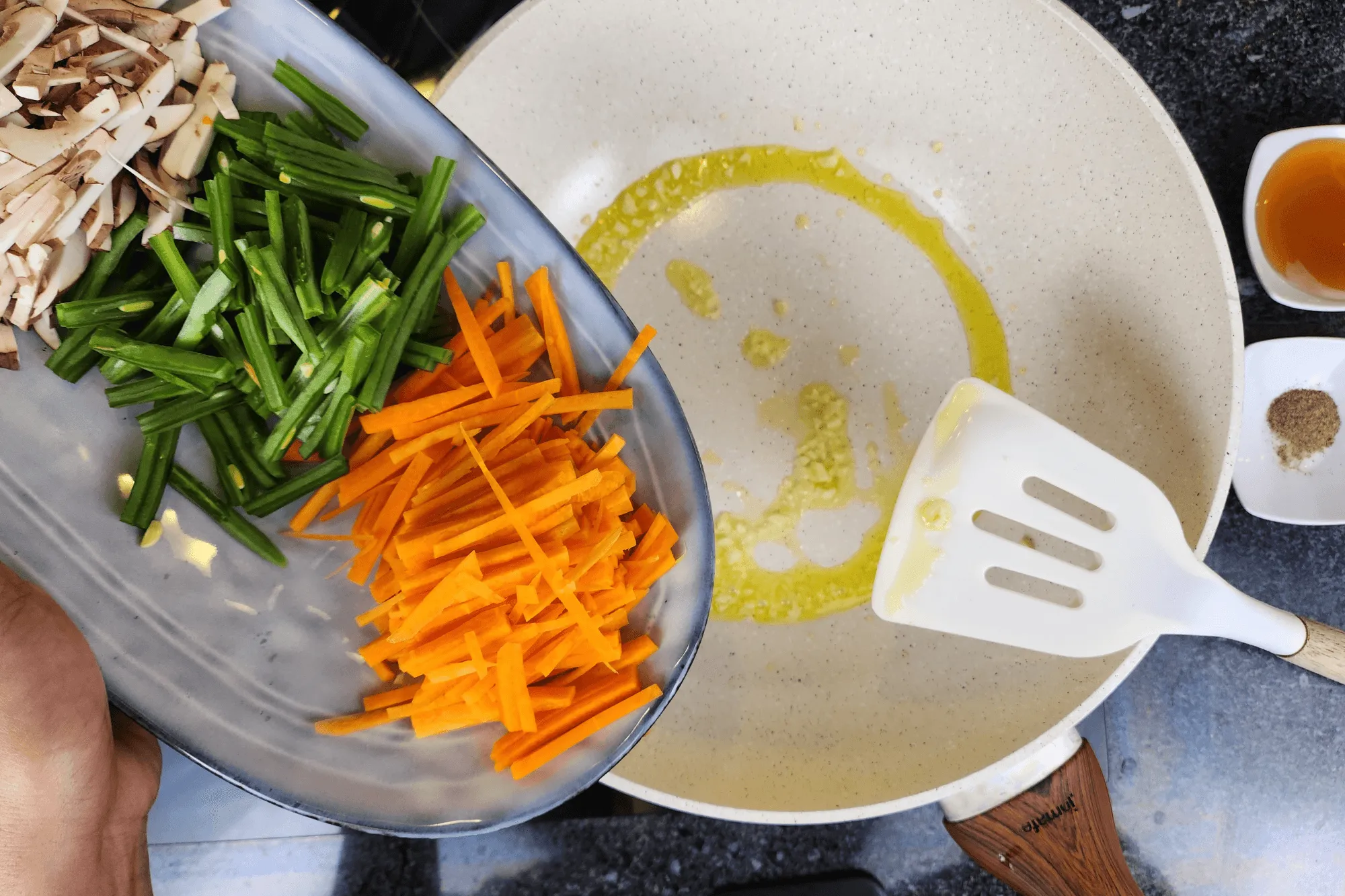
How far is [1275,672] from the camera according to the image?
1.08 meters

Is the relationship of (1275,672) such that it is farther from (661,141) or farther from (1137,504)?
(661,141)

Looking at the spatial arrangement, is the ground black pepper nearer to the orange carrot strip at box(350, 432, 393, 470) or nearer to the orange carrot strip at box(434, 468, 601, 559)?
the orange carrot strip at box(434, 468, 601, 559)

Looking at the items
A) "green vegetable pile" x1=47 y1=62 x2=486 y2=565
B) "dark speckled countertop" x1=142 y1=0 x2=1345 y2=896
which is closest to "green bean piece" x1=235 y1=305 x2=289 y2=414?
"green vegetable pile" x1=47 y1=62 x2=486 y2=565

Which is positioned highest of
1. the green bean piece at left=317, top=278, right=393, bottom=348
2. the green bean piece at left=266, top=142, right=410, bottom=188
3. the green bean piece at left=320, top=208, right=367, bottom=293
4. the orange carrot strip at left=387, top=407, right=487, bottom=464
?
the green bean piece at left=266, top=142, right=410, bottom=188

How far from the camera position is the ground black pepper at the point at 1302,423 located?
1.01 m

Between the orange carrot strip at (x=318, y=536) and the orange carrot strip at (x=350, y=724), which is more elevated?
the orange carrot strip at (x=318, y=536)

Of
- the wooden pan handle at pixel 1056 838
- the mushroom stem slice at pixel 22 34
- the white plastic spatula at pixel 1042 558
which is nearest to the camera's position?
the mushroom stem slice at pixel 22 34

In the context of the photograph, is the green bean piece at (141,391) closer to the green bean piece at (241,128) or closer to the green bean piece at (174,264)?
the green bean piece at (174,264)

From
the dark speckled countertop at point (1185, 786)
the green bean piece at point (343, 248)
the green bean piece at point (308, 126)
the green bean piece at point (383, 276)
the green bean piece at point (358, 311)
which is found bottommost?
the dark speckled countertop at point (1185, 786)

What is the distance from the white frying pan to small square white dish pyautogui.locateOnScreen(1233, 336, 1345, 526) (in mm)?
132

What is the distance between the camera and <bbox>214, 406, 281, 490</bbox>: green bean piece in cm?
77

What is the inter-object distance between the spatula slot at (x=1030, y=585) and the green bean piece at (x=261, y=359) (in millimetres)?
843

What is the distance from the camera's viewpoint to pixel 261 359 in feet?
2.34

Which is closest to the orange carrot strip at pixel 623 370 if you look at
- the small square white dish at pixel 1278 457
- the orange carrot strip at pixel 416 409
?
the orange carrot strip at pixel 416 409
